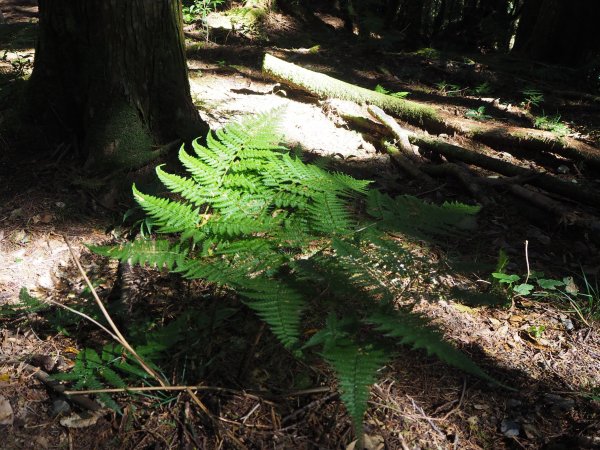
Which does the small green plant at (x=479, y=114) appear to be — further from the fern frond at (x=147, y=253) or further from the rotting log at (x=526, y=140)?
the fern frond at (x=147, y=253)

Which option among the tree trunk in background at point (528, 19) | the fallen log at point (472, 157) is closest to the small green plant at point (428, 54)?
the tree trunk in background at point (528, 19)

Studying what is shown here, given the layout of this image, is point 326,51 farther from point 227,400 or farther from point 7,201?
point 227,400

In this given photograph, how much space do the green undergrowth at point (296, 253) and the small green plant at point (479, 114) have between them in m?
3.87

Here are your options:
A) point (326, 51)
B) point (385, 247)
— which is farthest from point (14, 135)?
point (326, 51)

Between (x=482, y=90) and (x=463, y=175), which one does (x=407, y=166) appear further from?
(x=482, y=90)

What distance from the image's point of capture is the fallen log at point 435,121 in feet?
14.9

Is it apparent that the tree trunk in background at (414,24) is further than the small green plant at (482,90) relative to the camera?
Yes

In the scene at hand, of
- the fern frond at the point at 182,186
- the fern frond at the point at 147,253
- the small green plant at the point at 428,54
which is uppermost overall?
the small green plant at the point at 428,54

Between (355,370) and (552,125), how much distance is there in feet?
16.4

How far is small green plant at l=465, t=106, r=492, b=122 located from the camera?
537 centimetres

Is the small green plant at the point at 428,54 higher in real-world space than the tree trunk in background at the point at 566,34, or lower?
lower

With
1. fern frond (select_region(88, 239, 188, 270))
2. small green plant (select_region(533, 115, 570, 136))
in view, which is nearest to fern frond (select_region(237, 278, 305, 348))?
fern frond (select_region(88, 239, 188, 270))

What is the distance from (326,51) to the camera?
Result: 7.75m

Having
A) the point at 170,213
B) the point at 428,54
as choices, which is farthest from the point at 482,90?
the point at 170,213
